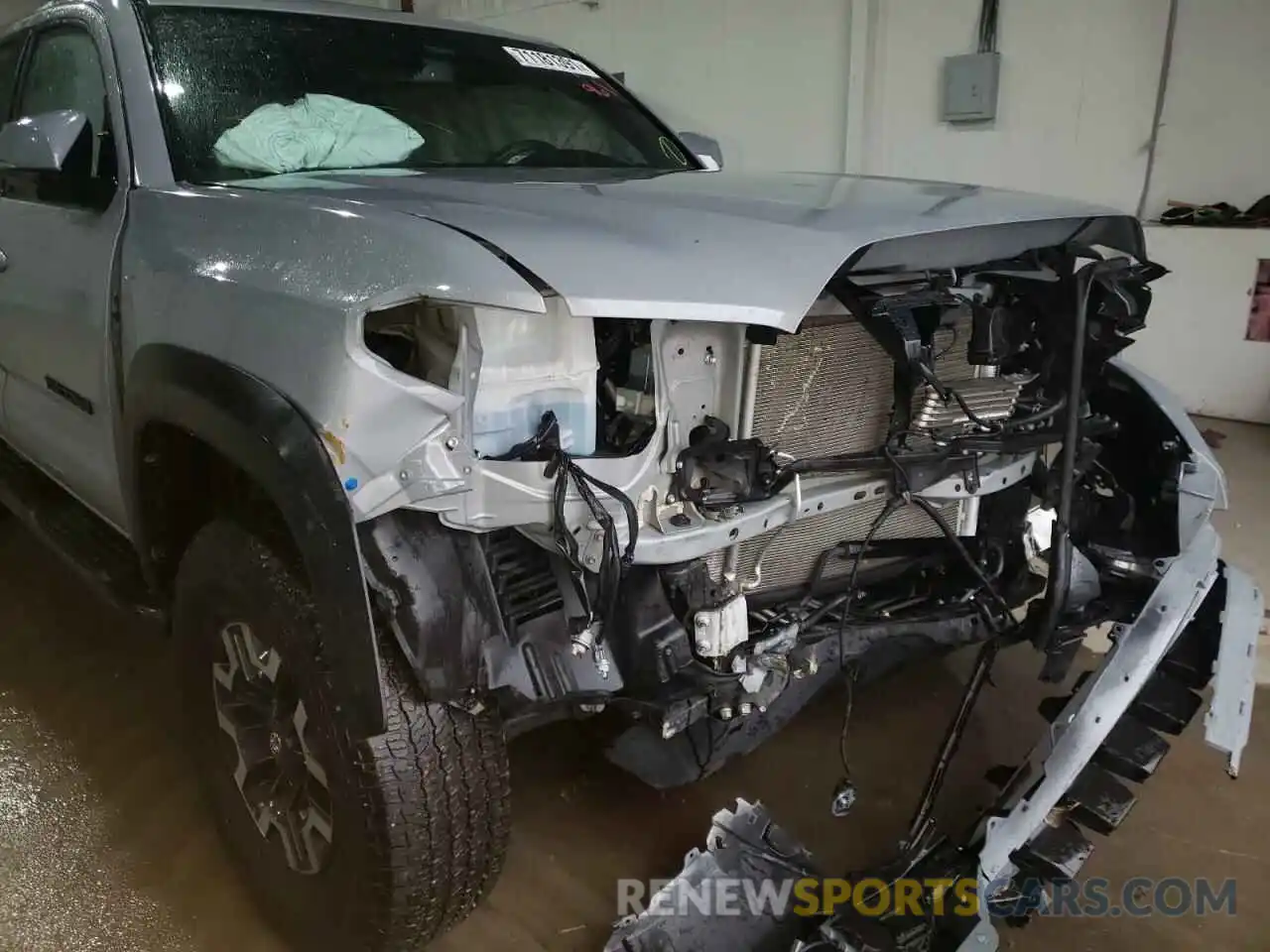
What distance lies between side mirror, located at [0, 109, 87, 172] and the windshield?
178mm

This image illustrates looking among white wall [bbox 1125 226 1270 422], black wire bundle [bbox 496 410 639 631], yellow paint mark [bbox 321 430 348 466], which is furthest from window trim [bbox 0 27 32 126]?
white wall [bbox 1125 226 1270 422]

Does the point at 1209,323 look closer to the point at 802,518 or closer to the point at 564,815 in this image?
the point at 802,518

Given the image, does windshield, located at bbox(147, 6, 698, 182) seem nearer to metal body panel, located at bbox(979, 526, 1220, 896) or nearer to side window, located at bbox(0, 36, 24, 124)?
side window, located at bbox(0, 36, 24, 124)

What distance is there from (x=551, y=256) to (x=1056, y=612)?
48.8 inches

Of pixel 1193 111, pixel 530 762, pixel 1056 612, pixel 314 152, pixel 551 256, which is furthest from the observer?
pixel 1193 111

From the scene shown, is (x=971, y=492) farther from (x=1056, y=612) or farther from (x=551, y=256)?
(x=551, y=256)

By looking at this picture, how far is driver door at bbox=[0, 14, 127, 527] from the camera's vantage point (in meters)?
1.95

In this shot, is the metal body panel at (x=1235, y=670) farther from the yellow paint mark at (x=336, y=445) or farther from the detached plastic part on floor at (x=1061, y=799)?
the yellow paint mark at (x=336, y=445)

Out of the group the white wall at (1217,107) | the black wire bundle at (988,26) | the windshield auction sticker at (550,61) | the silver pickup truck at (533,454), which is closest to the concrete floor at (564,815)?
the silver pickup truck at (533,454)

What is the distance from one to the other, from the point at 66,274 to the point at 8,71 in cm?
103

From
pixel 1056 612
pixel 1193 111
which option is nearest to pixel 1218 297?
pixel 1193 111

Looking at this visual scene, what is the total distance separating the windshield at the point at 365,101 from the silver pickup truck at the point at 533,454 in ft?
0.04

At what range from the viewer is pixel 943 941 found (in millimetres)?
1495

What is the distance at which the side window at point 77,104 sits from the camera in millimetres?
1965
